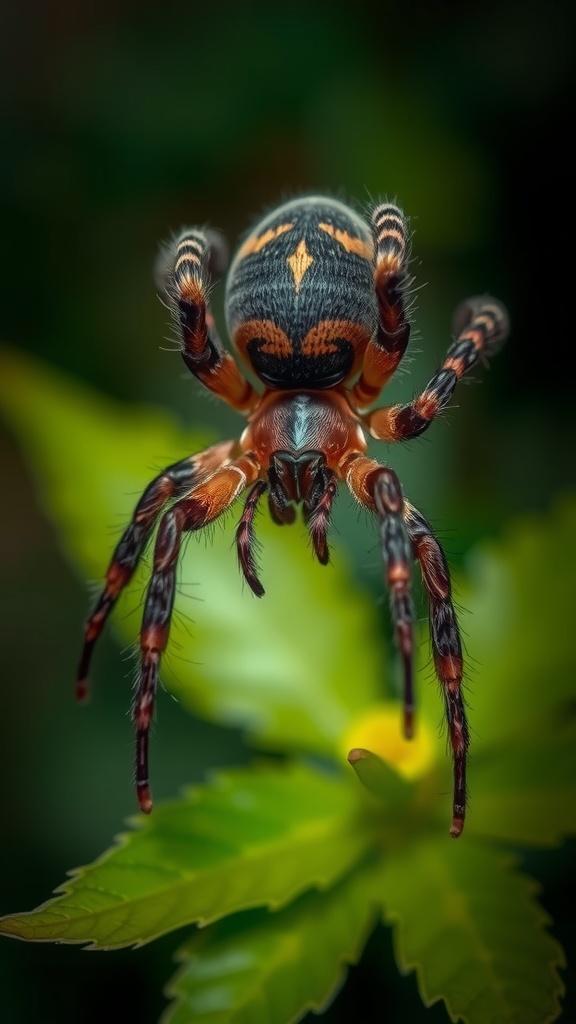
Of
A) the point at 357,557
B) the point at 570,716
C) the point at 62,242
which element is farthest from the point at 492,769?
the point at 62,242

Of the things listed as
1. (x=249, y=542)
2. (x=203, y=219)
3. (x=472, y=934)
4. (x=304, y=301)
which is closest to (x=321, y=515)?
(x=249, y=542)

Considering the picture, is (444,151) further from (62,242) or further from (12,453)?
(12,453)

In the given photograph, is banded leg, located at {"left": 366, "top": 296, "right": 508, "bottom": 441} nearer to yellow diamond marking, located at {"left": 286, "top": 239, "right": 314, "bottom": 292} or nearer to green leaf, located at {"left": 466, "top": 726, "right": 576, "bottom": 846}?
yellow diamond marking, located at {"left": 286, "top": 239, "right": 314, "bottom": 292}

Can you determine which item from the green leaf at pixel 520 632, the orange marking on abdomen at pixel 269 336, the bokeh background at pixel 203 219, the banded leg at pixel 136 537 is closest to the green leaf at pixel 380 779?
the green leaf at pixel 520 632

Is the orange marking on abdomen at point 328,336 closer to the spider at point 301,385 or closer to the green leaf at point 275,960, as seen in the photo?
the spider at point 301,385

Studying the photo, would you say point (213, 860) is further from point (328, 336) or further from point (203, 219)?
point (203, 219)

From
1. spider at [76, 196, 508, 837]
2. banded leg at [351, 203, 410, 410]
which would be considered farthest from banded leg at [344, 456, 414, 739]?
banded leg at [351, 203, 410, 410]
